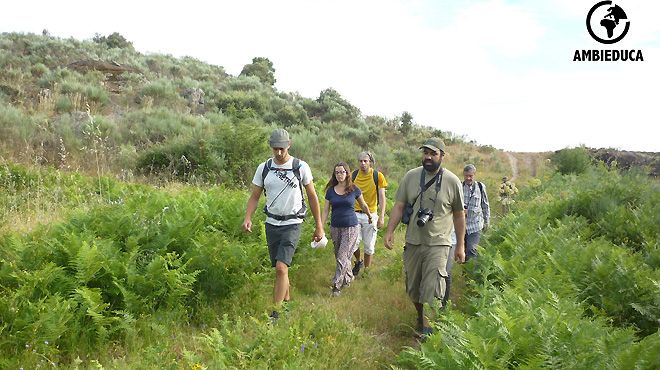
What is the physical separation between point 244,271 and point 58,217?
3.11 meters

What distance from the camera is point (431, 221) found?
217 inches

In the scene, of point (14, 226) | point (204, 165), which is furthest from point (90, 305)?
point (204, 165)

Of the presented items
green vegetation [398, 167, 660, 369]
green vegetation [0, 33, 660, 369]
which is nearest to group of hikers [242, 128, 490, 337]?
green vegetation [0, 33, 660, 369]

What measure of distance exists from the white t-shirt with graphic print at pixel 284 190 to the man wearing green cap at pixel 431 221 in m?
1.19

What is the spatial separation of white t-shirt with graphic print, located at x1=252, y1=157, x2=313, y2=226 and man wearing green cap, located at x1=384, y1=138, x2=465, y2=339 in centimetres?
119

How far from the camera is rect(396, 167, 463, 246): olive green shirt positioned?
5.50m

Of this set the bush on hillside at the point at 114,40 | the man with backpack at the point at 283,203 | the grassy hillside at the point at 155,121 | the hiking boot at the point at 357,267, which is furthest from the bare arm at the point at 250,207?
the bush on hillside at the point at 114,40

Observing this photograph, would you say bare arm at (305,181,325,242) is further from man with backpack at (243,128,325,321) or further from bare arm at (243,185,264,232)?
bare arm at (243,185,264,232)

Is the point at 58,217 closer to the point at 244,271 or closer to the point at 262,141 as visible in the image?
the point at 244,271

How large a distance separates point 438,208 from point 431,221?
170mm

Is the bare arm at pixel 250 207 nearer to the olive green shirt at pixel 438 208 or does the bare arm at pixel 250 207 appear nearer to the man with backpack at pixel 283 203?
the man with backpack at pixel 283 203

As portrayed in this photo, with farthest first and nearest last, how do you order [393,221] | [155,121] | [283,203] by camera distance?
1. [155,121]
2. [393,221]
3. [283,203]

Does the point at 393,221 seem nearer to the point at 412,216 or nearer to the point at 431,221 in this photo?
the point at 412,216

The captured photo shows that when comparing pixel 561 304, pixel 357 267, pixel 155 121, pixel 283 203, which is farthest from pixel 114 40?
pixel 561 304
